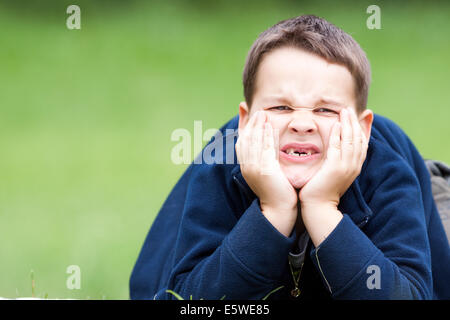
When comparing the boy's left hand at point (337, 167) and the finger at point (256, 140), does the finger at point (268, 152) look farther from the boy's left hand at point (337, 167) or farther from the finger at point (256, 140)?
the boy's left hand at point (337, 167)

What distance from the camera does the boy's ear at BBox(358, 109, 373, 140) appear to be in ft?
7.32

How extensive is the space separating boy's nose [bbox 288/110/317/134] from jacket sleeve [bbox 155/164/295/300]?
0.25 metres

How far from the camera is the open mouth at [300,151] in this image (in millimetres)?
2072

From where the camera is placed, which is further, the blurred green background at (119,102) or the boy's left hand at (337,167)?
the blurred green background at (119,102)

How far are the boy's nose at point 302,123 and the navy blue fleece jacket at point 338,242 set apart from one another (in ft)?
0.86

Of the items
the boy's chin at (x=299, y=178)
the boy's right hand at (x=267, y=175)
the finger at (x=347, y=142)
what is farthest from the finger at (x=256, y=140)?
the finger at (x=347, y=142)

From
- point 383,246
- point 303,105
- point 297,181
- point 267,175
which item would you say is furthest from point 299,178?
point 383,246

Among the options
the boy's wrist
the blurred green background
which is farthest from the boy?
the blurred green background

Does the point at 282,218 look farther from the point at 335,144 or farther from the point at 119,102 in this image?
the point at 119,102

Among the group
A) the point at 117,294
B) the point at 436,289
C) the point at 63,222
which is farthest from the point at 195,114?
the point at 436,289

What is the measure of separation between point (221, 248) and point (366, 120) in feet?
2.16

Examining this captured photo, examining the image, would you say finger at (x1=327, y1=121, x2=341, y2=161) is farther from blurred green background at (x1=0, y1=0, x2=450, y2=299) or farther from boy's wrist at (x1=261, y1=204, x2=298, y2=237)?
blurred green background at (x1=0, y1=0, x2=450, y2=299)

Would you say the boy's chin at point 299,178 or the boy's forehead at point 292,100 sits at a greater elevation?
the boy's forehead at point 292,100

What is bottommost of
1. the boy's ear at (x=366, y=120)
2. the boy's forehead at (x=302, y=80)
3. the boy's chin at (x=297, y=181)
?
the boy's chin at (x=297, y=181)
